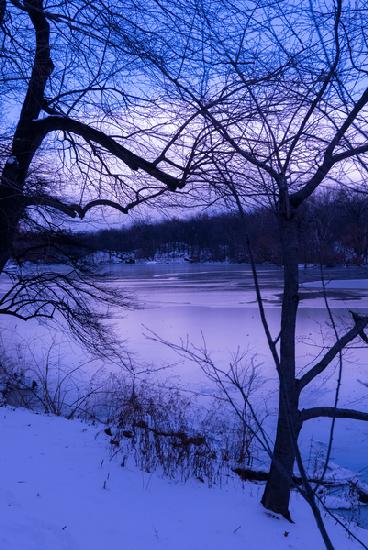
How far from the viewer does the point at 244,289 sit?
88.5 feet

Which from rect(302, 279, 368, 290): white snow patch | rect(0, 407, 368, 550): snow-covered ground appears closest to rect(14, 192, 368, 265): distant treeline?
rect(0, 407, 368, 550): snow-covered ground

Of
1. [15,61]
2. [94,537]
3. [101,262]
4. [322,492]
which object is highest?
[15,61]

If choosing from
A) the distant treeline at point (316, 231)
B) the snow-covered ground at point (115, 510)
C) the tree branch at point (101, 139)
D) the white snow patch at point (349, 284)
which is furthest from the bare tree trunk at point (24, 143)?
the white snow patch at point (349, 284)

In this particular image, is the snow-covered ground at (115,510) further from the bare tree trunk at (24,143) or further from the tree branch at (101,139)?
the tree branch at (101,139)

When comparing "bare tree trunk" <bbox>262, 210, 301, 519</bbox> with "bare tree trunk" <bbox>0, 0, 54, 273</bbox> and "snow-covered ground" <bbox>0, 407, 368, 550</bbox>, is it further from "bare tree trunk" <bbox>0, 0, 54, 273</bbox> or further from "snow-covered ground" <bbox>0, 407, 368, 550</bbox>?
"bare tree trunk" <bbox>0, 0, 54, 273</bbox>

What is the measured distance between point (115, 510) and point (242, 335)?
10023 millimetres

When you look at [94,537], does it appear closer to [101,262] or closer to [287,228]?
[287,228]

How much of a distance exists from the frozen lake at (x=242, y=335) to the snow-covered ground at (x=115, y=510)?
1.33 meters

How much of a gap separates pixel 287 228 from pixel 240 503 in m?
2.35

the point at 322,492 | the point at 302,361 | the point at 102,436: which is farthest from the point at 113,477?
the point at 302,361

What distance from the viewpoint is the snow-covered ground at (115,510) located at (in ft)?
11.0

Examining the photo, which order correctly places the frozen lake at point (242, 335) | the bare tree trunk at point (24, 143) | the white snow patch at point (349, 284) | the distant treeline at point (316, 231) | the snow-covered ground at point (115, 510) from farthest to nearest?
1. the white snow patch at point (349, 284)
2. the frozen lake at point (242, 335)
3. the bare tree trunk at point (24, 143)
4. the snow-covered ground at point (115, 510)
5. the distant treeline at point (316, 231)

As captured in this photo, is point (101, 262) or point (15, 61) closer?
point (15, 61)

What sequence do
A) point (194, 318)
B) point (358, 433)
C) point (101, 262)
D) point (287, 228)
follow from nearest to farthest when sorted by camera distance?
point (287, 228) → point (358, 433) → point (101, 262) → point (194, 318)
